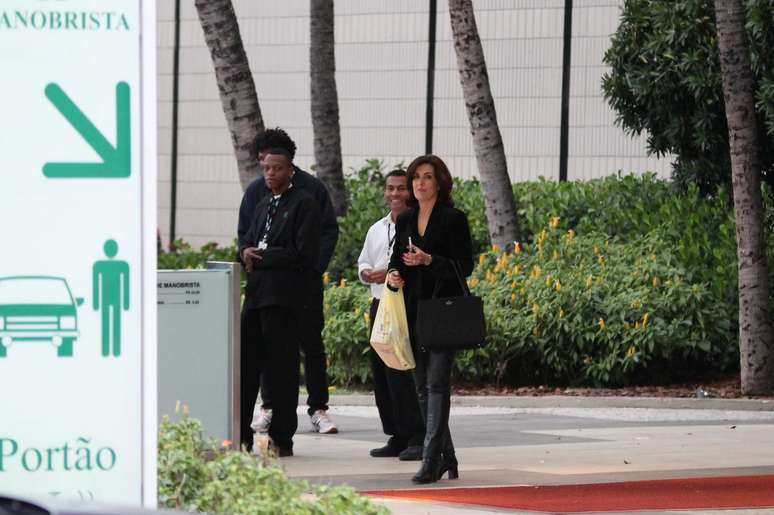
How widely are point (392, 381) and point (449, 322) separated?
1243mm

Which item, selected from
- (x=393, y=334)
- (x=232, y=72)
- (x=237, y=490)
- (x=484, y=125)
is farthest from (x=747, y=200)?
(x=237, y=490)

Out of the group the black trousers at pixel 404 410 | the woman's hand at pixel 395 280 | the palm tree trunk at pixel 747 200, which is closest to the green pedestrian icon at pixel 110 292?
the woman's hand at pixel 395 280

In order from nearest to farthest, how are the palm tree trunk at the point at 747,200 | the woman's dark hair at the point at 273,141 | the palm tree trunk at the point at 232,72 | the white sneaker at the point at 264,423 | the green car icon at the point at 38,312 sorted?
the green car icon at the point at 38,312 → the woman's dark hair at the point at 273,141 → the white sneaker at the point at 264,423 → the palm tree trunk at the point at 747,200 → the palm tree trunk at the point at 232,72

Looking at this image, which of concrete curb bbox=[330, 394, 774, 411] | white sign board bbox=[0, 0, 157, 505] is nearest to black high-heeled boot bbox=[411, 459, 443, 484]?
white sign board bbox=[0, 0, 157, 505]

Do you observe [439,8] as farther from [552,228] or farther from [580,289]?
[580,289]

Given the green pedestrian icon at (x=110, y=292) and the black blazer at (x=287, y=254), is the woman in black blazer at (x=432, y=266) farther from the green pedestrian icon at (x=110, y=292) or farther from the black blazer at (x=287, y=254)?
the green pedestrian icon at (x=110, y=292)

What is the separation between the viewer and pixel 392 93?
77.8ft

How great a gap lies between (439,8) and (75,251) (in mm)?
18880

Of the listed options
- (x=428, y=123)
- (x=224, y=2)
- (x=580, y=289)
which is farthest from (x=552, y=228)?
(x=428, y=123)

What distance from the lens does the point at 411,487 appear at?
8969 millimetres

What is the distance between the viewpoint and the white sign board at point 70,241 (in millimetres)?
4699

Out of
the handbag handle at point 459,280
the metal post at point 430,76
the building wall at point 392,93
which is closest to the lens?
the handbag handle at point 459,280

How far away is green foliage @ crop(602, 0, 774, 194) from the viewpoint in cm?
1672

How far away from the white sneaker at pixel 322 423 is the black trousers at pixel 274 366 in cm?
146
